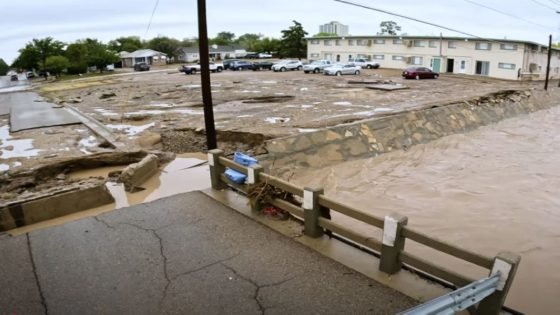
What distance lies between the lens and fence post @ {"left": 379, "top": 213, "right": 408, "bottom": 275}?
15.1ft

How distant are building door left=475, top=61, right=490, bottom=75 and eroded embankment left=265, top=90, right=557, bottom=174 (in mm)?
26032

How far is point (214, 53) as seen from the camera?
320 ft

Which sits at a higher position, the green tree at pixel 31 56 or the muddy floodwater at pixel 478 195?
the green tree at pixel 31 56

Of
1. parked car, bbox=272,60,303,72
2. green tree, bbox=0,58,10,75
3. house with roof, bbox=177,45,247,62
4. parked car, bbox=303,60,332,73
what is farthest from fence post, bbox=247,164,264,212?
green tree, bbox=0,58,10,75

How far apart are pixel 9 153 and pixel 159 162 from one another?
4917 millimetres

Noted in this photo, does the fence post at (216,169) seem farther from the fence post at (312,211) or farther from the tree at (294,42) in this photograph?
the tree at (294,42)

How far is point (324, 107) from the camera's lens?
792 inches

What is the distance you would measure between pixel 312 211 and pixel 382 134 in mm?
9981

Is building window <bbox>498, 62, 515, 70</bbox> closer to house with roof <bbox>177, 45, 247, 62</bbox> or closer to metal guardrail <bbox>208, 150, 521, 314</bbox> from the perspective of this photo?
metal guardrail <bbox>208, 150, 521, 314</bbox>

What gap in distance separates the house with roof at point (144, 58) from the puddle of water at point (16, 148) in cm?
7407

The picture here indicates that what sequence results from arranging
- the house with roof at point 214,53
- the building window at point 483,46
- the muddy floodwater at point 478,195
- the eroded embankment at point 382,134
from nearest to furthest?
1. the muddy floodwater at point 478,195
2. the eroded embankment at point 382,134
3. the building window at point 483,46
4. the house with roof at point 214,53

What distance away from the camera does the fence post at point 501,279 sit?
12.1ft

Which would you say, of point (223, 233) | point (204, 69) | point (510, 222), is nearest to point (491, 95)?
point (510, 222)

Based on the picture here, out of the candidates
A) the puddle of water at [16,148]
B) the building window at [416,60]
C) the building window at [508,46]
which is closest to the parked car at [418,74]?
the building window at [508,46]
